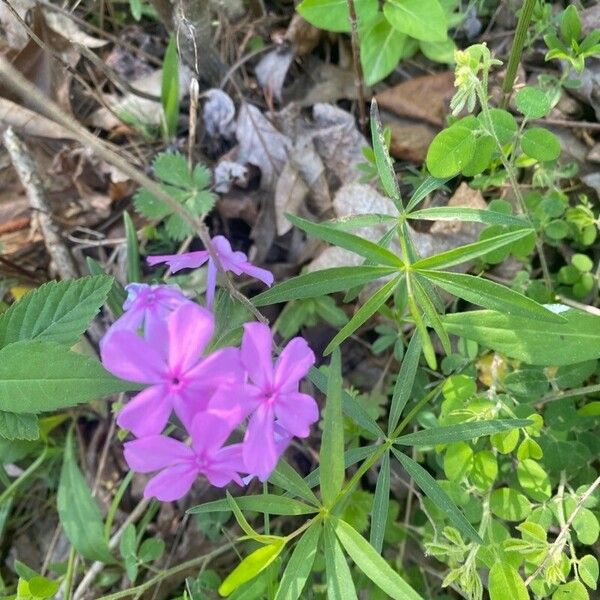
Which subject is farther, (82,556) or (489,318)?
(82,556)

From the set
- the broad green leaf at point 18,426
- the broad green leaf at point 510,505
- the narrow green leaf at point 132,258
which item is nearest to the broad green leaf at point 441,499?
the broad green leaf at point 510,505

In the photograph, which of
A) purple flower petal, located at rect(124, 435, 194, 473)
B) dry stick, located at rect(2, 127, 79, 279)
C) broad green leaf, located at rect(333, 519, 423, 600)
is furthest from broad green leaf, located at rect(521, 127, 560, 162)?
dry stick, located at rect(2, 127, 79, 279)

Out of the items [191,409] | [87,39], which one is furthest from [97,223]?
[191,409]

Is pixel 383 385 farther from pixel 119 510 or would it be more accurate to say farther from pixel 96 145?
pixel 96 145

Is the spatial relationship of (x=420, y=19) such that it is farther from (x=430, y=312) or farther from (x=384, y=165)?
(x=430, y=312)

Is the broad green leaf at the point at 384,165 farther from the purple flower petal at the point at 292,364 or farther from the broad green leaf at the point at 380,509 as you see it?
the broad green leaf at the point at 380,509

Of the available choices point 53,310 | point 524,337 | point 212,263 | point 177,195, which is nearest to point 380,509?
point 524,337

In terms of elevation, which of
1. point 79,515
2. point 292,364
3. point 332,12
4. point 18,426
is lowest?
point 79,515

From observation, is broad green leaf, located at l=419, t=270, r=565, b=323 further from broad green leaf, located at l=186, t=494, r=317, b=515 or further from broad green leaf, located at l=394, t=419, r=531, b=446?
broad green leaf, located at l=186, t=494, r=317, b=515
